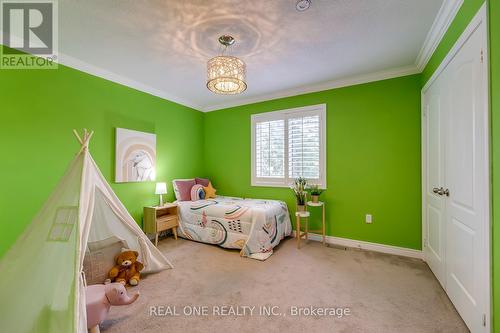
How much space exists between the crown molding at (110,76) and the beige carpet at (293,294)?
2704mm

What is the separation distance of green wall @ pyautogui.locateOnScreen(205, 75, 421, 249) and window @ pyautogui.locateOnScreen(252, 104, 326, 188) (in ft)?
0.47

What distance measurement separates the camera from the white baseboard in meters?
2.90

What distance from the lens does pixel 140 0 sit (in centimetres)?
174

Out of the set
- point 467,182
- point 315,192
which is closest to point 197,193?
point 315,192

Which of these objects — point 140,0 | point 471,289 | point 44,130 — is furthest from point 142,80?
point 471,289

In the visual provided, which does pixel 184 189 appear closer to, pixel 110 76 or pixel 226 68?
pixel 110 76

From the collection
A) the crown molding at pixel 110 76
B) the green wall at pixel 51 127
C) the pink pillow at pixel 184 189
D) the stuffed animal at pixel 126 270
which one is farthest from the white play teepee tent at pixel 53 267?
the pink pillow at pixel 184 189

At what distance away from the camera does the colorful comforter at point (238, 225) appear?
2.99 m

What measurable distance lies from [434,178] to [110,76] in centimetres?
444

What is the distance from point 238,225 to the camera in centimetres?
316

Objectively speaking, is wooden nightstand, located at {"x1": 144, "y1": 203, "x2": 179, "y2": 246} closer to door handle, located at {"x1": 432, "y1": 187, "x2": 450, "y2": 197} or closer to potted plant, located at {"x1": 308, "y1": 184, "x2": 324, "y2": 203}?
potted plant, located at {"x1": 308, "y1": 184, "x2": 324, "y2": 203}

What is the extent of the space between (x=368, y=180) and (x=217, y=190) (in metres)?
2.90

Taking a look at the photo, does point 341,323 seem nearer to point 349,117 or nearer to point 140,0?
point 349,117

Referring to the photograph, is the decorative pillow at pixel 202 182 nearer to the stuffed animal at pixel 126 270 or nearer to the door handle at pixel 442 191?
the stuffed animal at pixel 126 270
